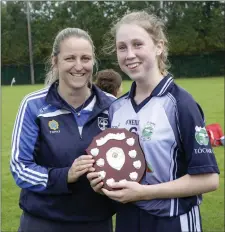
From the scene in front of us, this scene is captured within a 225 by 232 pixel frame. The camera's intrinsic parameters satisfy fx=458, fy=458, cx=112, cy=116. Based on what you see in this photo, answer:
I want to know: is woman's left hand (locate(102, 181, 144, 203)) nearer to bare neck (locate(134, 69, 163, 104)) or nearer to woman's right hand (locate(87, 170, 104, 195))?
woman's right hand (locate(87, 170, 104, 195))

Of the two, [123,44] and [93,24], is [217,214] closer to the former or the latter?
[123,44]

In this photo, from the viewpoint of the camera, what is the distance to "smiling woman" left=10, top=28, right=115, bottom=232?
227 cm

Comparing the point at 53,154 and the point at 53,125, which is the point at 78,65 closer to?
the point at 53,125

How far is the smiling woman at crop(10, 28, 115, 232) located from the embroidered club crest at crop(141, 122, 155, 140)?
42cm

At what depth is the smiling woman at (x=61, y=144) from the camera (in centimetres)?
227

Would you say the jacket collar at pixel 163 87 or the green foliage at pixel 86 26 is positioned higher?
the green foliage at pixel 86 26

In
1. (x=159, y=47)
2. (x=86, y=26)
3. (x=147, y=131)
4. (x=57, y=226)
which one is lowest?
(x=57, y=226)

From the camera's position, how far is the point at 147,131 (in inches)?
78.5

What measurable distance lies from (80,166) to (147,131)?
0.34 m

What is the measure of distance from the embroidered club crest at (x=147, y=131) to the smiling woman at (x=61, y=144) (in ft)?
1.37

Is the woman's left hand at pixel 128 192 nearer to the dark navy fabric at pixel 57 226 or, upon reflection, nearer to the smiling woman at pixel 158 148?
the smiling woman at pixel 158 148

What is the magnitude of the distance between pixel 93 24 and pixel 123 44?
38.6m

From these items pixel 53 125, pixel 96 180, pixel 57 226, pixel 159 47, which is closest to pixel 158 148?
pixel 96 180

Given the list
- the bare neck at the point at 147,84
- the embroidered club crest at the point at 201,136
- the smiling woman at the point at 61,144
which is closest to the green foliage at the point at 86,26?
the smiling woman at the point at 61,144
